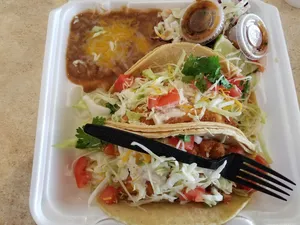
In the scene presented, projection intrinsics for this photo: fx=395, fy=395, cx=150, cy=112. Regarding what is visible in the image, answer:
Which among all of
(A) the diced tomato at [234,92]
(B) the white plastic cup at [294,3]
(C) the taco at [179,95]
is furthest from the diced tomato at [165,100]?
(B) the white plastic cup at [294,3]

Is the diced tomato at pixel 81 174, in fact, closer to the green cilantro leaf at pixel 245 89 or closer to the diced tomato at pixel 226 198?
the diced tomato at pixel 226 198

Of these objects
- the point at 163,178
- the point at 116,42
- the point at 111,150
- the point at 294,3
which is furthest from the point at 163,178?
the point at 294,3

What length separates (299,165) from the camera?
139cm

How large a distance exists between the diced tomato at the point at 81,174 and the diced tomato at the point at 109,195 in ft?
0.30

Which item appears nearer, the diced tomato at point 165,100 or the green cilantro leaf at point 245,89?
the diced tomato at point 165,100

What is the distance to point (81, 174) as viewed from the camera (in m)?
1.42

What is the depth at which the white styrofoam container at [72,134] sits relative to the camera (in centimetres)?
130

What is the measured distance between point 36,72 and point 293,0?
138 cm

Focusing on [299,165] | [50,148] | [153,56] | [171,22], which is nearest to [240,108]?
[299,165]

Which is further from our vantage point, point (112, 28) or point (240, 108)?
point (112, 28)

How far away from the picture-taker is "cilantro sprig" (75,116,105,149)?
1.41 metres

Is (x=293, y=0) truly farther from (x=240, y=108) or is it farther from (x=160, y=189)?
(x=160, y=189)

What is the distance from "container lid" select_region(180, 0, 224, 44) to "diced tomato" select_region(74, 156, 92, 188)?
72 centimetres

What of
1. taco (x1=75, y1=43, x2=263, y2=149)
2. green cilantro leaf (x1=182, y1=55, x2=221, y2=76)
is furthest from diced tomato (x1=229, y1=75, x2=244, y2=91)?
green cilantro leaf (x1=182, y1=55, x2=221, y2=76)
